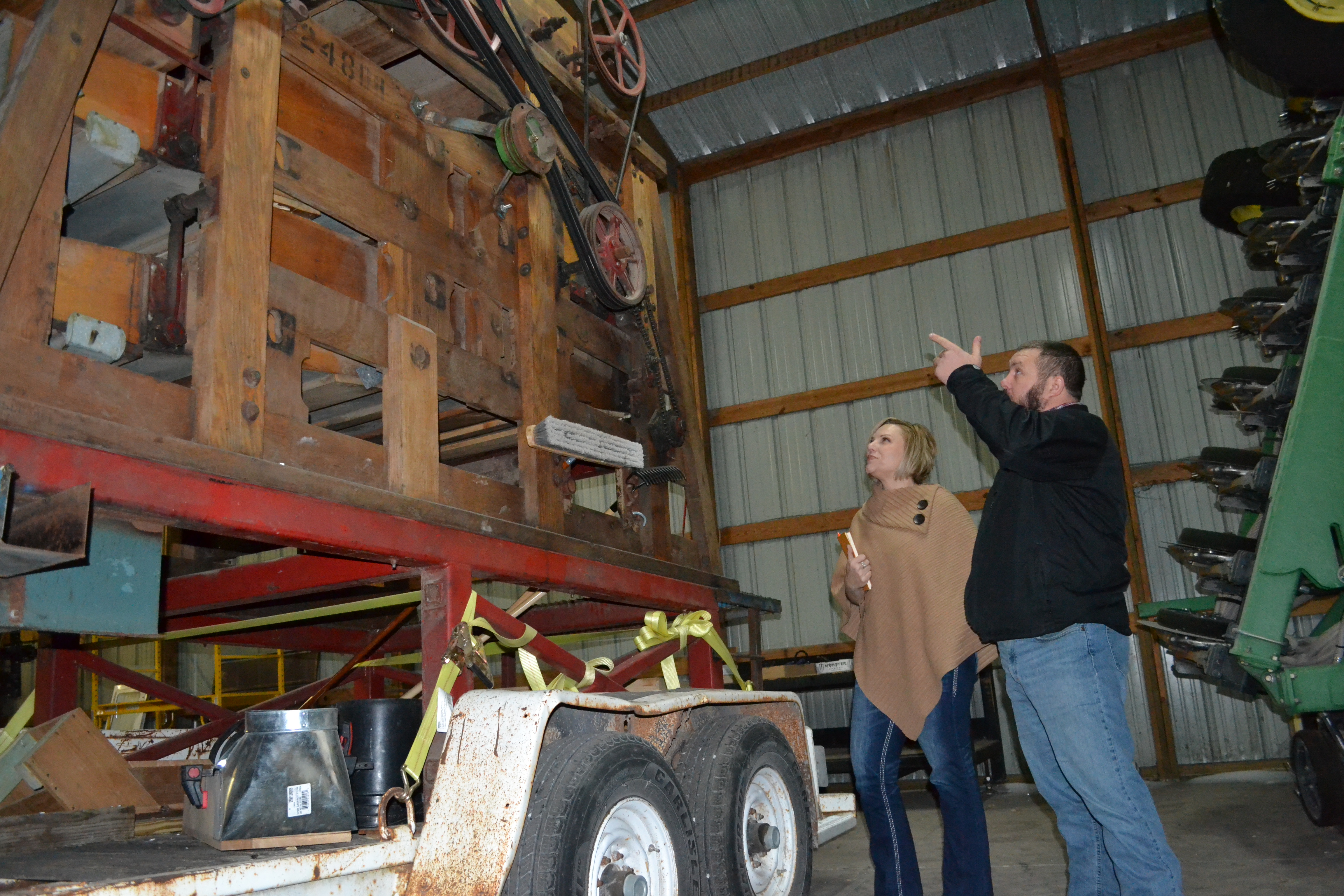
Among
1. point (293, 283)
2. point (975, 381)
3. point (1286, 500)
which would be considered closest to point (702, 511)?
point (975, 381)

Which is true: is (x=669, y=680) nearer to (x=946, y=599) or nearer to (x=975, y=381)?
(x=946, y=599)

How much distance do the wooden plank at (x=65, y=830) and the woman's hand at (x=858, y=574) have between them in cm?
244

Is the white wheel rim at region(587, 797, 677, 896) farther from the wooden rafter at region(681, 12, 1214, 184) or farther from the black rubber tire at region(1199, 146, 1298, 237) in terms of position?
the wooden rafter at region(681, 12, 1214, 184)

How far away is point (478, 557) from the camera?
121 inches

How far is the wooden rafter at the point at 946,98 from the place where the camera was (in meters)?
10.0

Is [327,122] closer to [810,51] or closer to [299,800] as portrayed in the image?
[299,800]

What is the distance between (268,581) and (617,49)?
2.78 metres

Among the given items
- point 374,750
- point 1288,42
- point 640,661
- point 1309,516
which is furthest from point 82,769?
point 1288,42

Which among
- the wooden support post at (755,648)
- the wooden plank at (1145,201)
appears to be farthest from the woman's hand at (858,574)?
the wooden plank at (1145,201)

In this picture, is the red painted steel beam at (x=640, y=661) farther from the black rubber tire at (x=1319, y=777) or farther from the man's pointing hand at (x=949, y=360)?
the black rubber tire at (x=1319, y=777)

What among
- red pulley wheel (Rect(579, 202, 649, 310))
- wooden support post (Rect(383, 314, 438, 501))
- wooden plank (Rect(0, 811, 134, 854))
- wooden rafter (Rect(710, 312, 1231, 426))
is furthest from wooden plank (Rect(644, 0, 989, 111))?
wooden plank (Rect(0, 811, 134, 854))

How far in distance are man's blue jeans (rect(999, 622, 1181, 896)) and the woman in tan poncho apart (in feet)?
1.04

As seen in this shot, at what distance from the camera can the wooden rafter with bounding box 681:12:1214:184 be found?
10.0 metres

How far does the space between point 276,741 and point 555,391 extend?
1.76 meters
